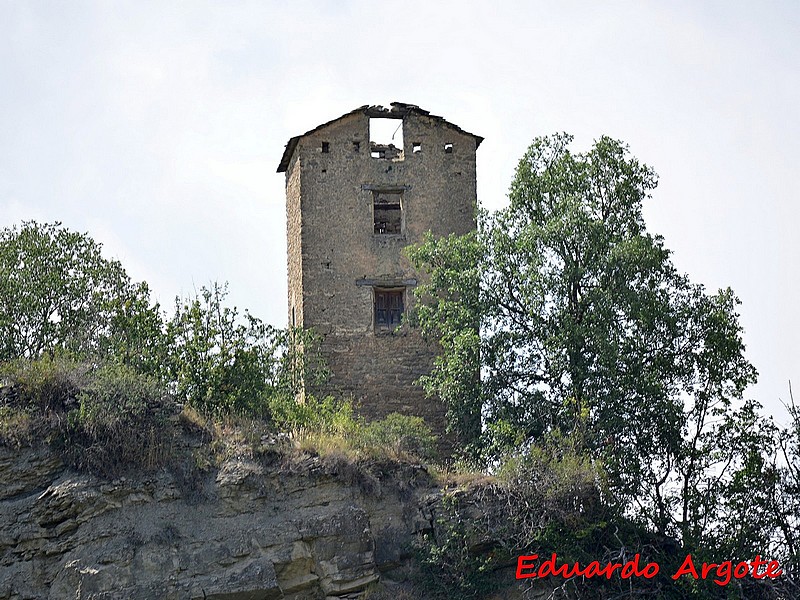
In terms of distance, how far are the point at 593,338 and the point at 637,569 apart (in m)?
4.33

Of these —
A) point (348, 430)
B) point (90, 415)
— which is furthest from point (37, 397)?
point (348, 430)

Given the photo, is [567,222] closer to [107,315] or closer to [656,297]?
[656,297]

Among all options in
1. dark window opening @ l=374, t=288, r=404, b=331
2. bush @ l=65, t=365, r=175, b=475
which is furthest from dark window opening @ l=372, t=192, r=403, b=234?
bush @ l=65, t=365, r=175, b=475

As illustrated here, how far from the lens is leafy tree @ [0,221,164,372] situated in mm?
25219

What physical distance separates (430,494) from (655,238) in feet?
21.9

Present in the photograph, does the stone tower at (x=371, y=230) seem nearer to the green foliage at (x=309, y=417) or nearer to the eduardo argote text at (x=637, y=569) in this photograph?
the green foliage at (x=309, y=417)

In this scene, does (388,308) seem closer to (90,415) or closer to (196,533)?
(90,415)

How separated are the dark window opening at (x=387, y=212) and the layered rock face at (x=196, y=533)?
7862 millimetres

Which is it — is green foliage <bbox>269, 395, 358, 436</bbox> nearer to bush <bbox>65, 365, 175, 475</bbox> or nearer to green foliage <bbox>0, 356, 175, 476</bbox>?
green foliage <bbox>0, 356, 175, 476</bbox>

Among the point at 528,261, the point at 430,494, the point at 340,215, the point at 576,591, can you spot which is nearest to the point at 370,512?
the point at 430,494

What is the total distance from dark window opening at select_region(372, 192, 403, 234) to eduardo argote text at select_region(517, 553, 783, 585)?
29.3ft

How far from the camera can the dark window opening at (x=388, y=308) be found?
29.1 meters

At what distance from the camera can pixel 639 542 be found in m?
23.4

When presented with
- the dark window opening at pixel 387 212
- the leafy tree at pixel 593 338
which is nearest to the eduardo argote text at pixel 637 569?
the leafy tree at pixel 593 338
